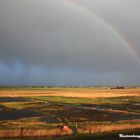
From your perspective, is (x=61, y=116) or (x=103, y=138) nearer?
(x=103, y=138)

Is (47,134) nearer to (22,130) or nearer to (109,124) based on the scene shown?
(22,130)

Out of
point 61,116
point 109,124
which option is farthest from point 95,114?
point 109,124

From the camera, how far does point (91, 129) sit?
174ft

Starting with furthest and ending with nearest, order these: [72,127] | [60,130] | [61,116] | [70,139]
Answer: [61,116]
[72,127]
[60,130]
[70,139]

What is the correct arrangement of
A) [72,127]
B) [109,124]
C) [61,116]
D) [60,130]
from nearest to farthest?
[60,130] → [72,127] → [109,124] → [61,116]

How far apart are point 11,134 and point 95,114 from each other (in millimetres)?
31688

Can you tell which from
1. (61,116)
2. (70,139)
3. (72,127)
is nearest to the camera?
(70,139)

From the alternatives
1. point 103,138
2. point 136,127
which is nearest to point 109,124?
point 136,127

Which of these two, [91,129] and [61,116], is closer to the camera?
[91,129]

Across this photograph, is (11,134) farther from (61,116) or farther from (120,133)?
(61,116)

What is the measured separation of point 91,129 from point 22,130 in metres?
11.8

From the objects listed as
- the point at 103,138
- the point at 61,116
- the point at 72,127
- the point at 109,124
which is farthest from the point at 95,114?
the point at 103,138

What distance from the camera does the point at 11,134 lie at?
47062 millimetres

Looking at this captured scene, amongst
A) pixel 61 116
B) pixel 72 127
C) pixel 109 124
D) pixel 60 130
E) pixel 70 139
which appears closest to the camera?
pixel 70 139
